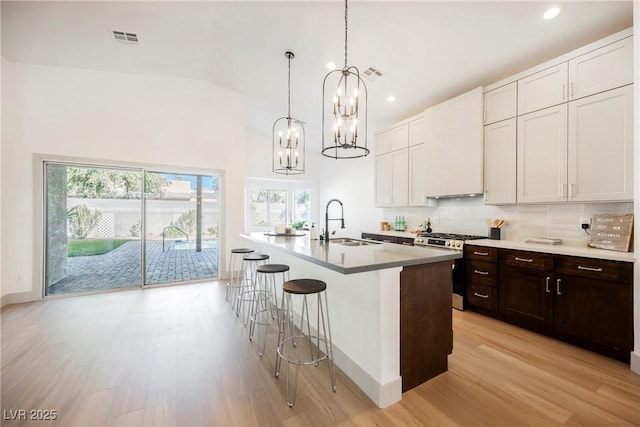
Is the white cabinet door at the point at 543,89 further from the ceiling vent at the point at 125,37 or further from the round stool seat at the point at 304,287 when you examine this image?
the ceiling vent at the point at 125,37

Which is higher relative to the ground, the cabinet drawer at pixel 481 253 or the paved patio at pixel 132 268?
the cabinet drawer at pixel 481 253

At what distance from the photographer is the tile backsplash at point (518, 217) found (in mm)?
2880

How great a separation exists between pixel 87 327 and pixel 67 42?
3.59 meters

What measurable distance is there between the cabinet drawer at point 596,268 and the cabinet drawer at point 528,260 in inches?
3.4

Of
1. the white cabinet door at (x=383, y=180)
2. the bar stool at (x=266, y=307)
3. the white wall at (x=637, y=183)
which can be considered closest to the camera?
the white wall at (x=637, y=183)

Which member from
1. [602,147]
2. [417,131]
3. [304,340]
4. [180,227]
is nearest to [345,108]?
[304,340]

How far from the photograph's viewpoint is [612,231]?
253 centimetres

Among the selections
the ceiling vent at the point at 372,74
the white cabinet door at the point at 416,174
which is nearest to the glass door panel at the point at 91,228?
the ceiling vent at the point at 372,74

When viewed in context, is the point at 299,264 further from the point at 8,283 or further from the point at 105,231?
the point at 8,283

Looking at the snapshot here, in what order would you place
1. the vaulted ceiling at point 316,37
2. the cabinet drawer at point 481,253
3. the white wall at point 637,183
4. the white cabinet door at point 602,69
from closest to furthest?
the white wall at point 637,183
the white cabinet door at point 602,69
the vaulted ceiling at point 316,37
the cabinet drawer at point 481,253

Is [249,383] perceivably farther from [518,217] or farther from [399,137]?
[399,137]

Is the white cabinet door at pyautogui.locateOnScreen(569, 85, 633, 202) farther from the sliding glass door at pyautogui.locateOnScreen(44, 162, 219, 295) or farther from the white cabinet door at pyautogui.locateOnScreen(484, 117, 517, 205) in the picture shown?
the sliding glass door at pyautogui.locateOnScreen(44, 162, 219, 295)

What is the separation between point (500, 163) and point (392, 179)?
1841 millimetres

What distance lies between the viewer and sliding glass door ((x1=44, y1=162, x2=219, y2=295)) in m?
4.12
